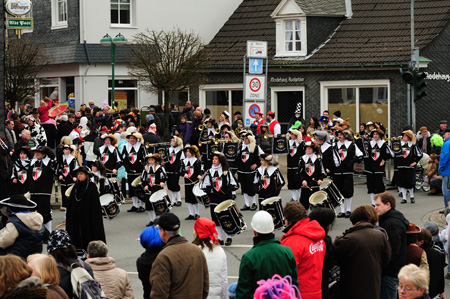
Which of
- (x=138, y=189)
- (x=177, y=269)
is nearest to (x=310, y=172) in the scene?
(x=138, y=189)

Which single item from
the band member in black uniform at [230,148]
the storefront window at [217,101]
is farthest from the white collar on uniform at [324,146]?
the storefront window at [217,101]

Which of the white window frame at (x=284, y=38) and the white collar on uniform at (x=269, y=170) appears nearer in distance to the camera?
the white collar on uniform at (x=269, y=170)

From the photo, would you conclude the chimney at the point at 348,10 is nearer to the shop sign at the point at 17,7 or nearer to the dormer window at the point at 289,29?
the dormer window at the point at 289,29

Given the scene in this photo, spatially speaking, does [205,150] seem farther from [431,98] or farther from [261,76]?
[431,98]

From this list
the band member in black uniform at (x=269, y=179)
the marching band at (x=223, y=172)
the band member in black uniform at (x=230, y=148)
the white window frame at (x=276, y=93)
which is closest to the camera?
the marching band at (x=223, y=172)

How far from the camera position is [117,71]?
3506 centimetres

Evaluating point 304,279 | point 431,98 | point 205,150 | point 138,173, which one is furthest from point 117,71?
point 304,279

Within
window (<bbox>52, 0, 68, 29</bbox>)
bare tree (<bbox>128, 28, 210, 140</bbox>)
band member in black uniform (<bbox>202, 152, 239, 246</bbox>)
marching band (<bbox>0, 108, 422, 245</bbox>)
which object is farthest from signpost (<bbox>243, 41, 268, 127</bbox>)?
window (<bbox>52, 0, 68, 29</bbox>)

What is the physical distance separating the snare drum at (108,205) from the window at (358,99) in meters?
15.4

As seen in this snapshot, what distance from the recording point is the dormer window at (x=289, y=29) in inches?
1293

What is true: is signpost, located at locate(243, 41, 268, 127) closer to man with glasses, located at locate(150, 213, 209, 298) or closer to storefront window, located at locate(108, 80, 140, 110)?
storefront window, located at locate(108, 80, 140, 110)

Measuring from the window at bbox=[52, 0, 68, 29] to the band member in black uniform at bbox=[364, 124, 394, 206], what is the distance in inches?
728

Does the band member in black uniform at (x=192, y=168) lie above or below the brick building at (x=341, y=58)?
below

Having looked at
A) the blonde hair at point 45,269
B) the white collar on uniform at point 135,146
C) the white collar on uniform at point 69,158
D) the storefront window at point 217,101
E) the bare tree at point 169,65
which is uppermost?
the bare tree at point 169,65
